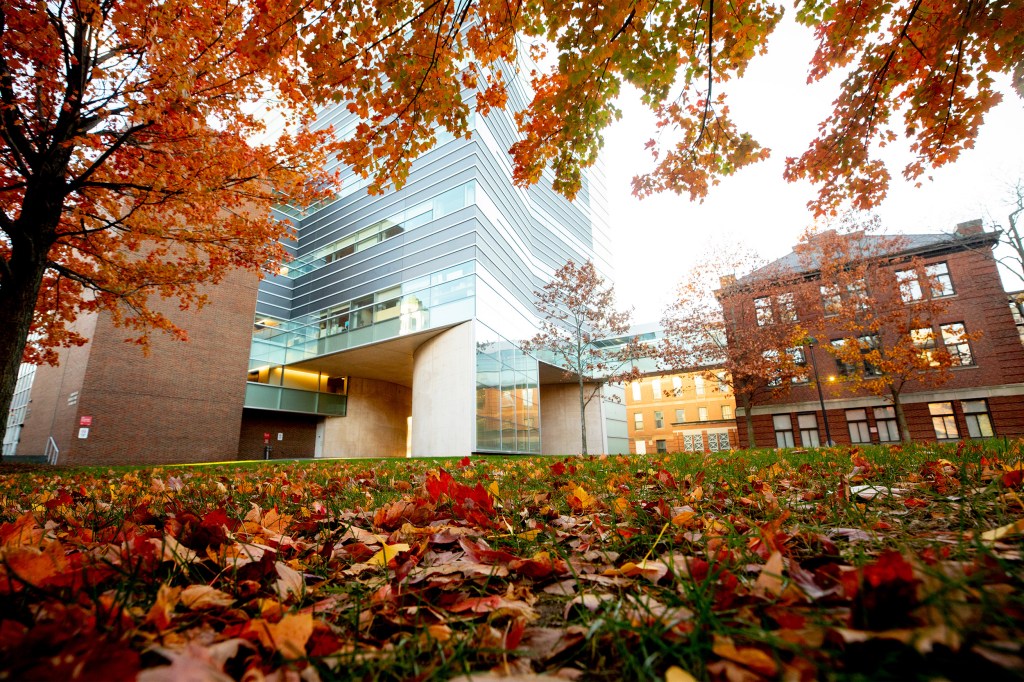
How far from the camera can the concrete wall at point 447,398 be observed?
1655cm

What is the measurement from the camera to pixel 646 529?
1596mm

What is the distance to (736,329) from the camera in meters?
20.6

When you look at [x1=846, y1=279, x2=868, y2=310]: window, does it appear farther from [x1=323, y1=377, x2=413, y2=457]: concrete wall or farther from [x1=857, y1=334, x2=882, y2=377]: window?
[x1=323, y1=377, x2=413, y2=457]: concrete wall

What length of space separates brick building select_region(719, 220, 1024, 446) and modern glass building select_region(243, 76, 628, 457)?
11571 millimetres

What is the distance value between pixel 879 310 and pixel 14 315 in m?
27.8

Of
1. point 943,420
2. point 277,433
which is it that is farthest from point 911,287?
point 277,433

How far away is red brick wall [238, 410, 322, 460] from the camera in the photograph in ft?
68.7

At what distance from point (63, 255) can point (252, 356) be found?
10819 mm

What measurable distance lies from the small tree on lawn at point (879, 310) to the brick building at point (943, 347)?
0.21 meters

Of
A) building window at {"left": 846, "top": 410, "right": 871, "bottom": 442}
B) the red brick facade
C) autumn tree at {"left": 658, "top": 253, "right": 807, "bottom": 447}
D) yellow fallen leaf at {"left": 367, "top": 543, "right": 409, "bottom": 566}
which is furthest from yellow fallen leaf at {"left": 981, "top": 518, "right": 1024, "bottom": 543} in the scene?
building window at {"left": 846, "top": 410, "right": 871, "bottom": 442}

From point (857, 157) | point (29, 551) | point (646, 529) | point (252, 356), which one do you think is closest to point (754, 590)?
point (646, 529)

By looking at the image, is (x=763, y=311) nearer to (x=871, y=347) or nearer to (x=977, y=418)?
(x=871, y=347)

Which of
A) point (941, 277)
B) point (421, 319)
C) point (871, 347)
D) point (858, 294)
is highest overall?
point (941, 277)

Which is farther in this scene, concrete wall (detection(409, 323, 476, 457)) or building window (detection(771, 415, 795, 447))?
building window (detection(771, 415, 795, 447))
